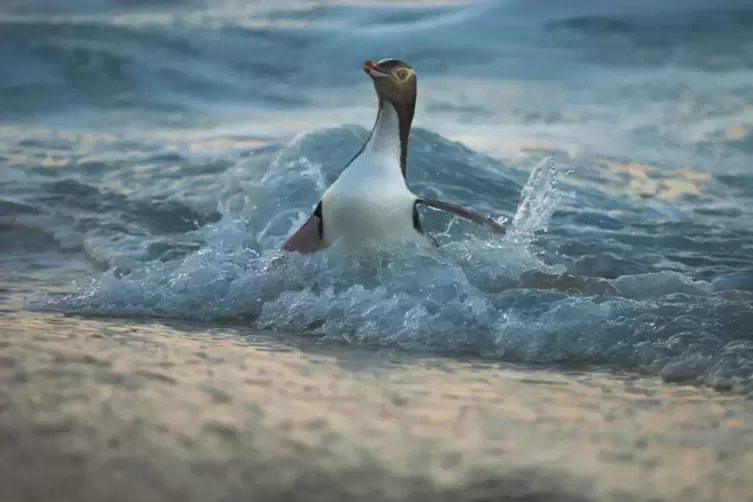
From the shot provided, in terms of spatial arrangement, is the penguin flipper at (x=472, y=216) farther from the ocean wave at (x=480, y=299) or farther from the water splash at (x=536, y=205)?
the water splash at (x=536, y=205)

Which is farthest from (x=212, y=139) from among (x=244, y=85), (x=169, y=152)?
(x=244, y=85)

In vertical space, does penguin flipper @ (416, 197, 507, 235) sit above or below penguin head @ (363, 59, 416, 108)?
below

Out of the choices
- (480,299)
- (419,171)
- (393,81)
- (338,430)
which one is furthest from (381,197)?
(419,171)

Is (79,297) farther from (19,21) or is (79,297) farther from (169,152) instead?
(19,21)

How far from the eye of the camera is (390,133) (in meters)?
2.75

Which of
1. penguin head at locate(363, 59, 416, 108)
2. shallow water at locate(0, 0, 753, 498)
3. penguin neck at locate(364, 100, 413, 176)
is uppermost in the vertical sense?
penguin head at locate(363, 59, 416, 108)

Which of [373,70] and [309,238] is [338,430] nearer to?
[309,238]

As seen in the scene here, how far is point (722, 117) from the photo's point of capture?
499 centimetres

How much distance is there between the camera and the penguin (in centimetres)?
265

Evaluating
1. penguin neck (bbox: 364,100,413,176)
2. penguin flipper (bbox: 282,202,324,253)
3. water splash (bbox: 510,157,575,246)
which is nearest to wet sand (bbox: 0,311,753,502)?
penguin flipper (bbox: 282,202,324,253)

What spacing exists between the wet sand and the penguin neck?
95cm

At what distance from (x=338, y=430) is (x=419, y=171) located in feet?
11.6

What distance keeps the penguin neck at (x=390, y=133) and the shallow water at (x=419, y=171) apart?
270 millimetres

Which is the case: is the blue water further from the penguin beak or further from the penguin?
the penguin beak
